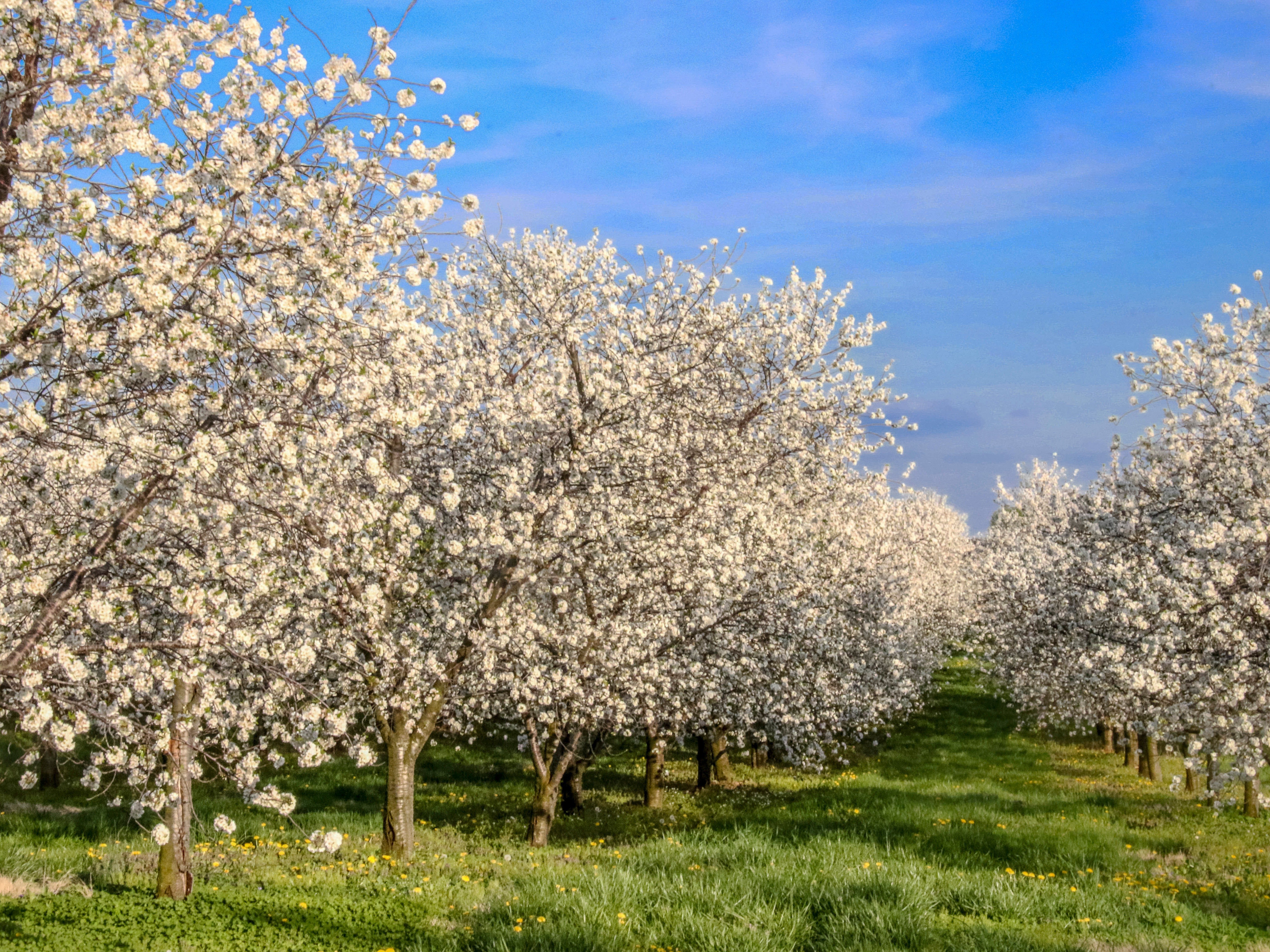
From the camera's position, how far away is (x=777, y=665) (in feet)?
62.9

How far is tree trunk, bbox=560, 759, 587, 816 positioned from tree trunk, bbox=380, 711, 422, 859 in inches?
288

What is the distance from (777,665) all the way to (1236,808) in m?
11.1

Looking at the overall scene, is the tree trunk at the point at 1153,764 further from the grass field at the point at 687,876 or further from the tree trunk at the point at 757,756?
the tree trunk at the point at 757,756

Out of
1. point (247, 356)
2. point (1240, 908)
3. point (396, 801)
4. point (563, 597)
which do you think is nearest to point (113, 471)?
point (247, 356)

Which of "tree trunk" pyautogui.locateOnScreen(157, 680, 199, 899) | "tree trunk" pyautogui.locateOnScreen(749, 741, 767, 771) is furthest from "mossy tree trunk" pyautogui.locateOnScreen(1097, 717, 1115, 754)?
"tree trunk" pyautogui.locateOnScreen(157, 680, 199, 899)

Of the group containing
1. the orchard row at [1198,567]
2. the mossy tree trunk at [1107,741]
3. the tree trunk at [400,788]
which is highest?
the orchard row at [1198,567]

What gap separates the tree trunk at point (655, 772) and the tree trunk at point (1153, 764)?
13.4m

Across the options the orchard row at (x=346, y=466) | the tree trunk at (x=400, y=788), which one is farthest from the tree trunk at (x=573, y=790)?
the tree trunk at (x=400, y=788)

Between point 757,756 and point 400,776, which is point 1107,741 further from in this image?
point 400,776

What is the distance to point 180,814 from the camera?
32.2 feet

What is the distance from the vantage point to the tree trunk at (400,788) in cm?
1360

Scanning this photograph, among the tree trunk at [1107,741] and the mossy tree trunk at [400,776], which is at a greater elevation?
the mossy tree trunk at [400,776]

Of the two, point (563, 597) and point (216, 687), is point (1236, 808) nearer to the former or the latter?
point (563, 597)

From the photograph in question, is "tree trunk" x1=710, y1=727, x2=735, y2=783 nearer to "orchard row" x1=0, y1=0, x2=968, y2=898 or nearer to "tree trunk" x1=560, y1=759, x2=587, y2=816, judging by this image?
"orchard row" x1=0, y1=0, x2=968, y2=898
